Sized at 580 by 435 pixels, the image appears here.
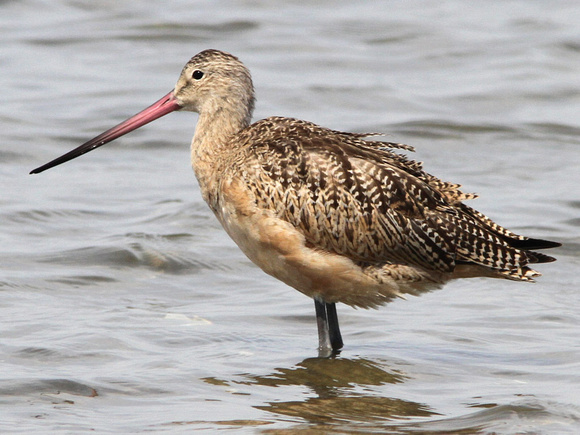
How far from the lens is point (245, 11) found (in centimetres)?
1741

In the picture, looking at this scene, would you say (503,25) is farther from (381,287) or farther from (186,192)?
(381,287)

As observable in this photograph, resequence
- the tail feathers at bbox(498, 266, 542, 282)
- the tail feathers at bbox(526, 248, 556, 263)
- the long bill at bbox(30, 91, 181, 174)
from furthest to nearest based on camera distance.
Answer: the long bill at bbox(30, 91, 181, 174), the tail feathers at bbox(526, 248, 556, 263), the tail feathers at bbox(498, 266, 542, 282)

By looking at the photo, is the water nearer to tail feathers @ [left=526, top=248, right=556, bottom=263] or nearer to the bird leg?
the bird leg

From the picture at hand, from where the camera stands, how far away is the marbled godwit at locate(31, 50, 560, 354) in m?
6.88

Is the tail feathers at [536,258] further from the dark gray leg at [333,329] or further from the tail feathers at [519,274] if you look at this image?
the dark gray leg at [333,329]

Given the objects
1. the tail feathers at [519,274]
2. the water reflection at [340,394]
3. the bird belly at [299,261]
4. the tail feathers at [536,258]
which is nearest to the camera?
the water reflection at [340,394]

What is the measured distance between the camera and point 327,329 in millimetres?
7305

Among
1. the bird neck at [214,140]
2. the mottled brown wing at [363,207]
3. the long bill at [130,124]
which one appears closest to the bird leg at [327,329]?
the mottled brown wing at [363,207]

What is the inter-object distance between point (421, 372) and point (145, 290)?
8.07 ft

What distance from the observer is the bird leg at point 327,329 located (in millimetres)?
7238

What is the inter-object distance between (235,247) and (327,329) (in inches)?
90.4

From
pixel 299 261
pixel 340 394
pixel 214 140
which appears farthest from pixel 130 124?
pixel 340 394

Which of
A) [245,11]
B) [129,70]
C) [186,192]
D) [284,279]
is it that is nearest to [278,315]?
[284,279]

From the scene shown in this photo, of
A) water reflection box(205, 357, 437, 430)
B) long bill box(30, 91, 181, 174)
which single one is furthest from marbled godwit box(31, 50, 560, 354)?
long bill box(30, 91, 181, 174)
